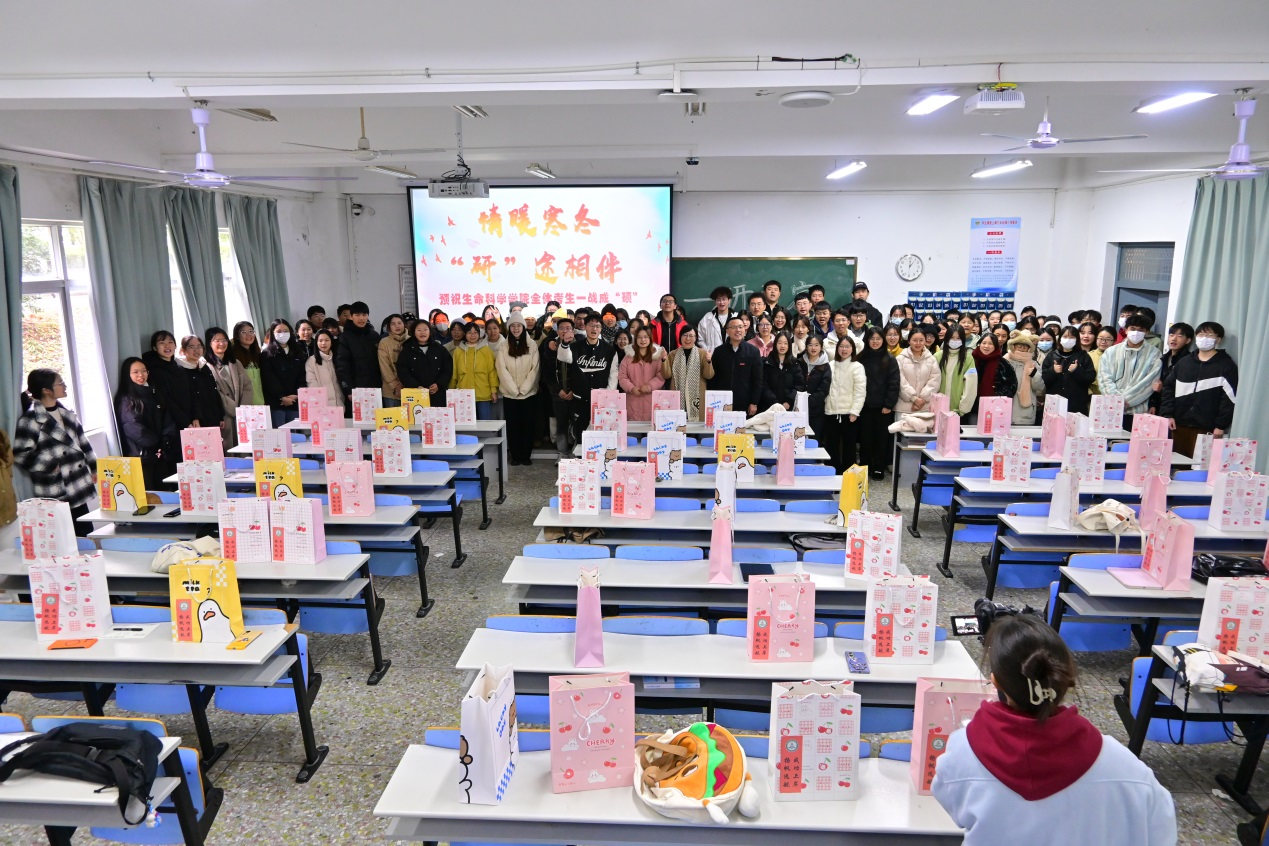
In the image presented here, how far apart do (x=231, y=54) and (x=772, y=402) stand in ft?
16.8

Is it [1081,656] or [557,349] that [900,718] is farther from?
[557,349]

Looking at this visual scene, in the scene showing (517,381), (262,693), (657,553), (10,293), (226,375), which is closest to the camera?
(262,693)

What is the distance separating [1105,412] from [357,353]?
6951mm

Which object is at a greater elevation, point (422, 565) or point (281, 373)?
point (281, 373)

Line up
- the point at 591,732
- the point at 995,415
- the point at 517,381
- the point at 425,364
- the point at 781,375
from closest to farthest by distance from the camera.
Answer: the point at 591,732 → the point at 995,415 → the point at 781,375 → the point at 425,364 → the point at 517,381

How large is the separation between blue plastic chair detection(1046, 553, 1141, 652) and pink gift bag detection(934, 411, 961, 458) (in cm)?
200

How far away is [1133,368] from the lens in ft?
23.3

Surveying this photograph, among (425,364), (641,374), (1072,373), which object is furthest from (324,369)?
(1072,373)

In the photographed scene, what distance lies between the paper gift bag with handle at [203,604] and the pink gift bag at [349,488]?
1.49 m

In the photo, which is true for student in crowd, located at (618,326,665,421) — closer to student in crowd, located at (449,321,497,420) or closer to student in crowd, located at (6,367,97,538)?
student in crowd, located at (449,321,497,420)

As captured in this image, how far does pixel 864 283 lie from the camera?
35.1ft

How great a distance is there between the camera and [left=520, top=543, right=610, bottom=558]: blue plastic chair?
157 inches

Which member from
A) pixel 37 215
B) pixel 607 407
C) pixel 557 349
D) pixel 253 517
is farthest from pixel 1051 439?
pixel 37 215

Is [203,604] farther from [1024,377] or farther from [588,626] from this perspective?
[1024,377]
